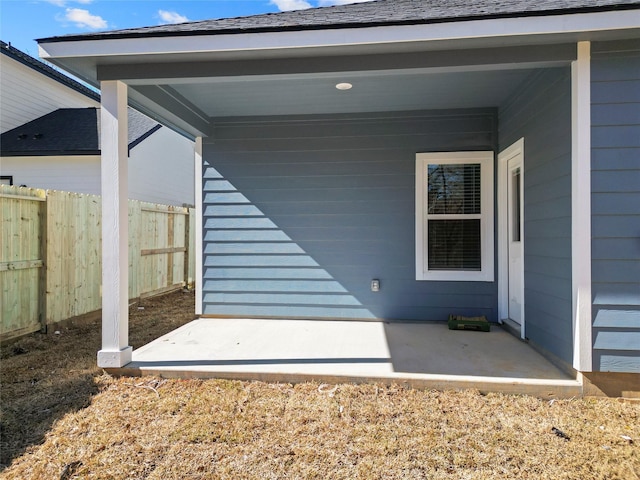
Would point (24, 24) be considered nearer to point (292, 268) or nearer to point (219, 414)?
point (292, 268)

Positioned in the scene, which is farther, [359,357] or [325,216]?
[325,216]

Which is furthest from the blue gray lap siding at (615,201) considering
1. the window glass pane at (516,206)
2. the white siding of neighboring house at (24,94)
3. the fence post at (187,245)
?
the white siding of neighboring house at (24,94)

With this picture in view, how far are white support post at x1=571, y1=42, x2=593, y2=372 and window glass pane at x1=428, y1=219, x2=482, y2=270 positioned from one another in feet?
6.29

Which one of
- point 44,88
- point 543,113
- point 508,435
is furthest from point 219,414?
point 44,88

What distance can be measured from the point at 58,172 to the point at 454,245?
9.15 m

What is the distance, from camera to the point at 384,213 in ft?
15.6

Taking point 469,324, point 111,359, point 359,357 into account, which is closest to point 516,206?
point 469,324

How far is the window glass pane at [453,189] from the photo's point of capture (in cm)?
465

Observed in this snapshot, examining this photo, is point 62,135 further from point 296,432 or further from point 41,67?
point 296,432

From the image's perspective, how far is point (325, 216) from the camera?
191 inches

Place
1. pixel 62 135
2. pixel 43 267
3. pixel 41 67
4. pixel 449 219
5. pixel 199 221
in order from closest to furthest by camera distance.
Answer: pixel 43 267 < pixel 449 219 < pixel 199 221 < pixel 62 135 < pixel 41 67

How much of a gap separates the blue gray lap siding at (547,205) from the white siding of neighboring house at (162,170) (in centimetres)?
861

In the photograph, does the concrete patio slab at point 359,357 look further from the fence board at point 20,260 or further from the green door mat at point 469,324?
the fence board at point 20,260

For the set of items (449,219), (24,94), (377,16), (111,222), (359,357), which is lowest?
(359,357)
